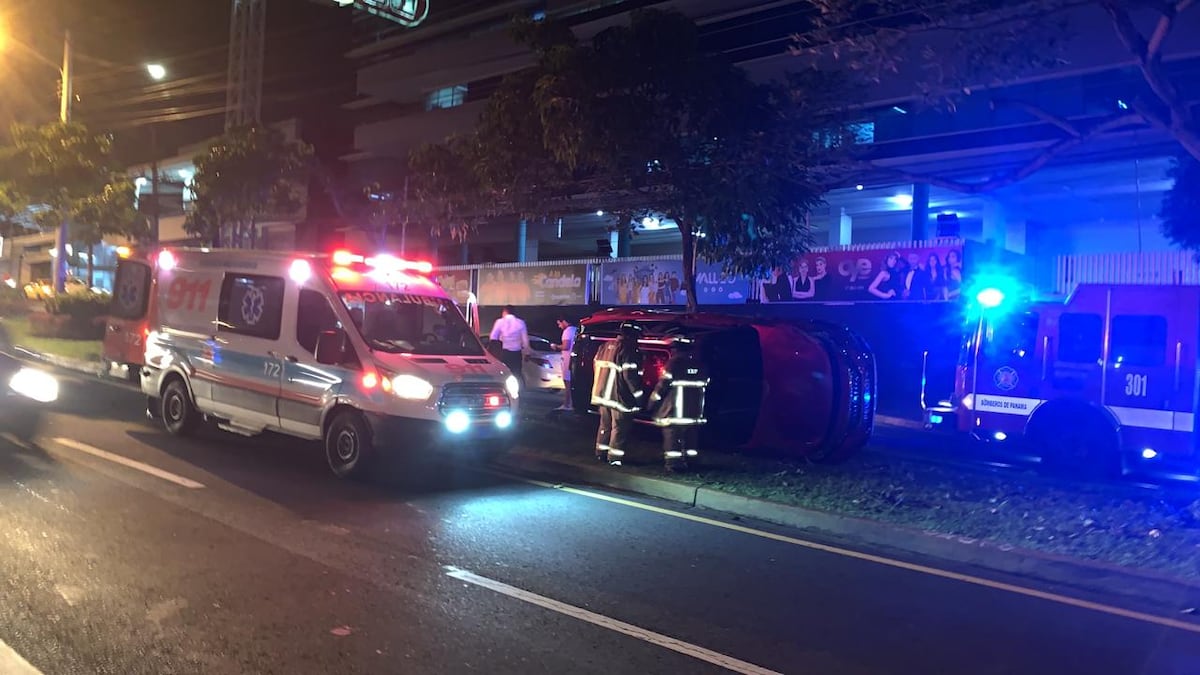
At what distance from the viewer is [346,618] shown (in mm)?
4730

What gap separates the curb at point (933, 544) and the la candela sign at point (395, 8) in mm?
5517

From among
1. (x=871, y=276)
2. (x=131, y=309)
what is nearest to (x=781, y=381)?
(x=871, y=276)

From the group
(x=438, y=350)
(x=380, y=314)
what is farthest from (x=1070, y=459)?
(x=380, y=314)

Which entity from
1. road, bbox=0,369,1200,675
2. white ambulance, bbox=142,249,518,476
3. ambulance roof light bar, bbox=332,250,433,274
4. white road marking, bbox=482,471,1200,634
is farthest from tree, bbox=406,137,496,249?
road, bbox=0,369,1200,675

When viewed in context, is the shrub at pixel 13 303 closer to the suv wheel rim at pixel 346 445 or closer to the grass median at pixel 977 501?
the suv wheel rim at pixel 346 445

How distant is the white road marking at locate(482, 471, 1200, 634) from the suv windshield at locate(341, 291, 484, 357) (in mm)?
1976

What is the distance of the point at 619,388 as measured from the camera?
9250 millimetres

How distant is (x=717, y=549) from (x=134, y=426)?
8.11m

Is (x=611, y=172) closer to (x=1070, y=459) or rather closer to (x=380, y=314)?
(x=380, y=314)

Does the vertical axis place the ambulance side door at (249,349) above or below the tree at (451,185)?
below

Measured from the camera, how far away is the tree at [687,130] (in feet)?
35.6

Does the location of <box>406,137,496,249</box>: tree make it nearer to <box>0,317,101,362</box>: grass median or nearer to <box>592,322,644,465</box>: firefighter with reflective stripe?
<box>592,322,644,465</box>: firefighter with reflective stripe

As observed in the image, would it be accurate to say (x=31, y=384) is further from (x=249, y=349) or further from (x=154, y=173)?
(x=154, y=173)

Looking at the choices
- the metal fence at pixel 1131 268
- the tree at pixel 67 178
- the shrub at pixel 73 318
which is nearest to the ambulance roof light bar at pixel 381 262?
the metal fence at pixel 1131 268
